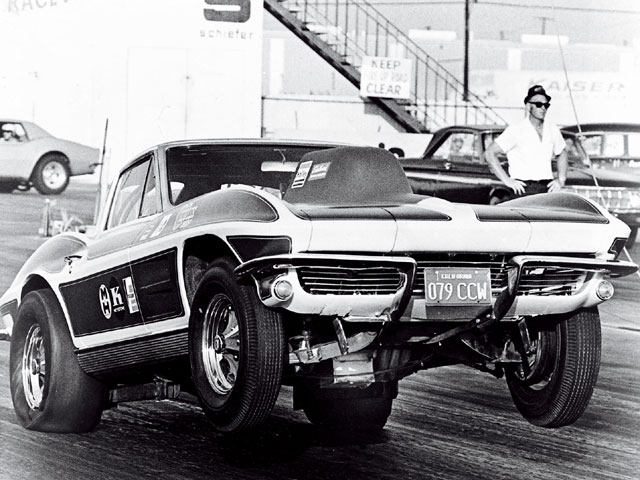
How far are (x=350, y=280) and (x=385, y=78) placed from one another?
1964 centimetres

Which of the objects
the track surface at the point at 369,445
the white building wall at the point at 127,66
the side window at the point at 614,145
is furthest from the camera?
the side window at the point at 614,145

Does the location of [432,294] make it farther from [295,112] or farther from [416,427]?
[295,112]

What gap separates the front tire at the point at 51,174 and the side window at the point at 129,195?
8119mm

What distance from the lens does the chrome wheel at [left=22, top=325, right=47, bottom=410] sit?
5.92 meters

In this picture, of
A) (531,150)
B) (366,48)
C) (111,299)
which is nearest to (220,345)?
(111,299)

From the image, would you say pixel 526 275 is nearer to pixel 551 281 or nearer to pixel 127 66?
pixel 551 281

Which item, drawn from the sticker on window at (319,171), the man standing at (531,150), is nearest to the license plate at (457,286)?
the sticker on window at (319,171)

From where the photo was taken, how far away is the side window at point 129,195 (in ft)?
19.3

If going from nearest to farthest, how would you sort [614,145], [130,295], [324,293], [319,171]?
[324,293] < [319,171] < [130,295] < [614,145]

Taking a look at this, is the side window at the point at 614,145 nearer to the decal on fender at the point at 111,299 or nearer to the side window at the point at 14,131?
the side window at the point at 14,131

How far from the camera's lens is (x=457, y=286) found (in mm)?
4578

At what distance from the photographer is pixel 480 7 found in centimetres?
2561

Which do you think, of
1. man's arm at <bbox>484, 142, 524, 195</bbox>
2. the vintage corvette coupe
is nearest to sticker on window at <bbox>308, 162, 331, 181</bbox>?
the vintage corvette coupe

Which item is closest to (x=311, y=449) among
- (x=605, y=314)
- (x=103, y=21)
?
(x=605, y=314)
